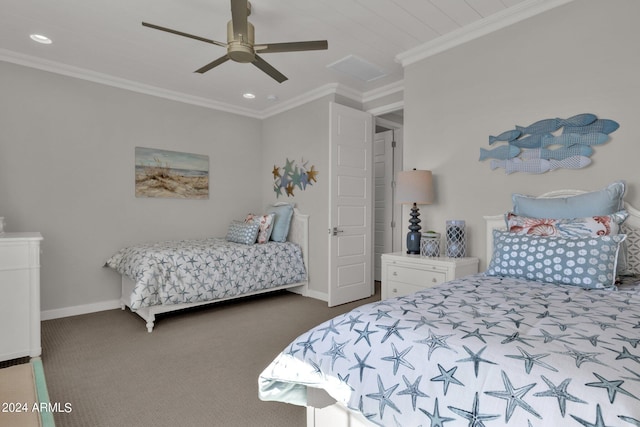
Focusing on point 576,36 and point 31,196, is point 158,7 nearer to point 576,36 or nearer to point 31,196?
point 31,196

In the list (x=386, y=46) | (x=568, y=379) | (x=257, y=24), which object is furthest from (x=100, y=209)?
(x=568, y=379)

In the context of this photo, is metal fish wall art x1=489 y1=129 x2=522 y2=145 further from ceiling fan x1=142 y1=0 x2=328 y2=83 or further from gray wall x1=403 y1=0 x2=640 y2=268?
ceiling fan x1=142 y1=0 x2=328 y2=83

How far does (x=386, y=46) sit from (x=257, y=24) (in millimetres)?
1134

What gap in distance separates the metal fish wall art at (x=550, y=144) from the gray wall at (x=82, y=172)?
3558 mm

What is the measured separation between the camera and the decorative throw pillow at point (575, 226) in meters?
1.85

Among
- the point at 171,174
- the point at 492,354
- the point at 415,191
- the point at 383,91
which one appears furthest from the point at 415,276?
the point at 171,174

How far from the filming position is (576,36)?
232 centimetres

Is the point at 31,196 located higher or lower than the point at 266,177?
lower

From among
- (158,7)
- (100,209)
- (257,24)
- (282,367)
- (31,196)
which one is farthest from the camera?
(100,209)

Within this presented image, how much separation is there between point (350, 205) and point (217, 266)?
1609mm

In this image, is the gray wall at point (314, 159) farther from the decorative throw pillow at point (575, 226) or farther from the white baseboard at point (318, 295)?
the decorative throw pillow at point (575, 226)

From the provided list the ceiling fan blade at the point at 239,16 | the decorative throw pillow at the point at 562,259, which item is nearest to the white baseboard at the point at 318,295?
the decorative throw pillow at the point at 562,259

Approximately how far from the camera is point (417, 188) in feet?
9.42

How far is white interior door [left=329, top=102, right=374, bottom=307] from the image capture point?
3836 millimetres
